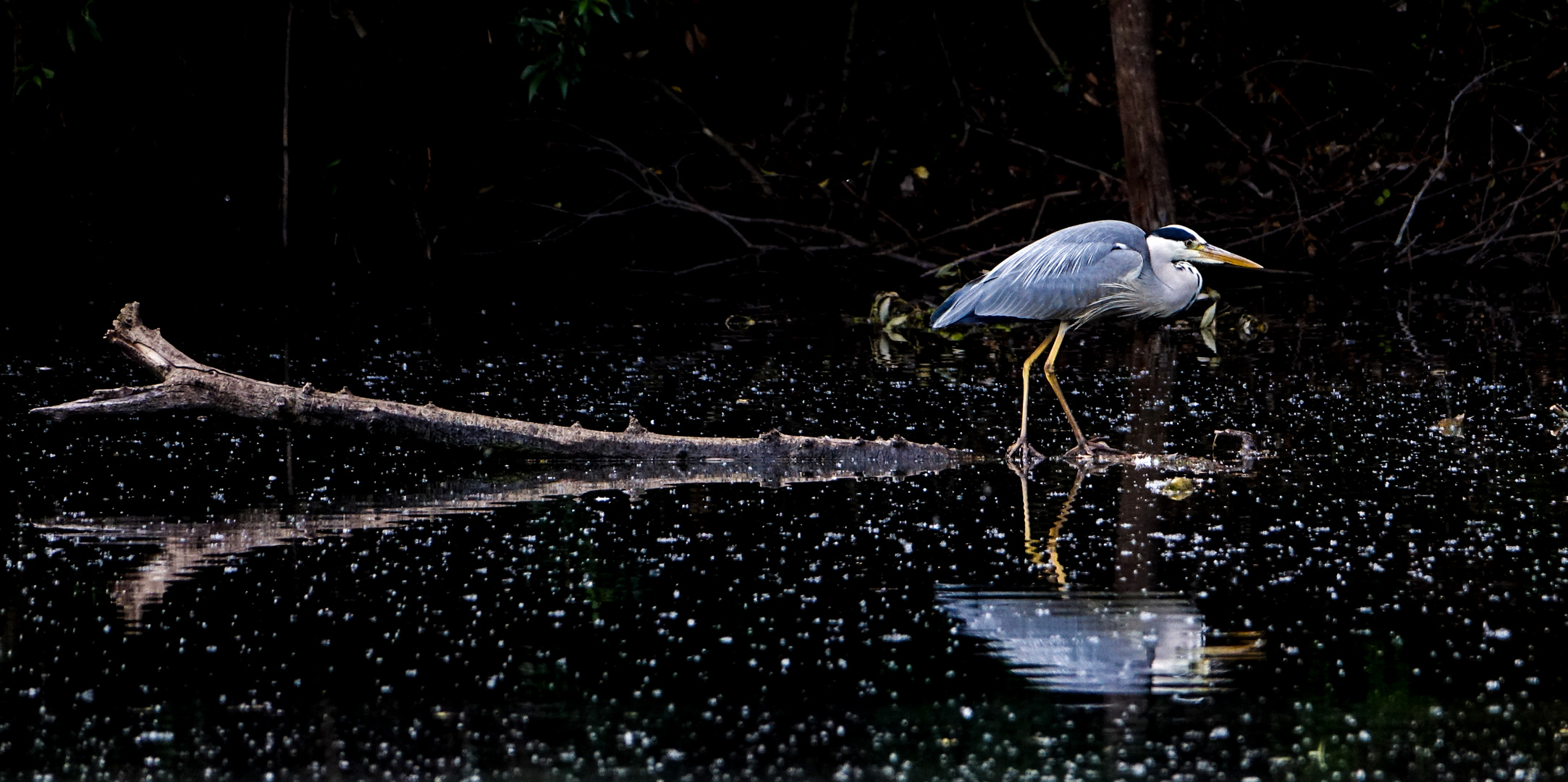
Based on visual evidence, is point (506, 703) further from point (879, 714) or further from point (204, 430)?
point (204, 430)

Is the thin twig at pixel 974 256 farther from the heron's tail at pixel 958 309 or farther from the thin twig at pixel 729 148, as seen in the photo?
the heron's tail at pixel 958 309

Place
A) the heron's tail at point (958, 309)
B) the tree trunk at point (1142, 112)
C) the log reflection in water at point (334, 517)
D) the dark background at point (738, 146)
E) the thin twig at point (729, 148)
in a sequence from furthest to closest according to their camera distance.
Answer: the thin twig at point (729, 148), the dark background at point (738, 146), the tree trunk at point (1142, 112), the heron's tail at point (958, 309), the log reflection in water at point (334, 517)

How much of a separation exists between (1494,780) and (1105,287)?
3.56 metres

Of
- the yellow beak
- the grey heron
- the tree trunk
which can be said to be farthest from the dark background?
the yellow beak

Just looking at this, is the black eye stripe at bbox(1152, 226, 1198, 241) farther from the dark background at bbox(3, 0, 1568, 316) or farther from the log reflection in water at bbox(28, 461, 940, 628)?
the dark background at bbox(3, 0, 1568, 316)

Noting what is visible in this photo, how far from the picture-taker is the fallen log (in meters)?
5.07

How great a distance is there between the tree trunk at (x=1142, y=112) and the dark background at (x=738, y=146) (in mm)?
1080

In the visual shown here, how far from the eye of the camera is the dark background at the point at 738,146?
10578 millimetres

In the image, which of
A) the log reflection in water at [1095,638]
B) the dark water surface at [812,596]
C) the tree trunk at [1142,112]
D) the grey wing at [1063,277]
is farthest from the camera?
the tree trunk at [1142,112]

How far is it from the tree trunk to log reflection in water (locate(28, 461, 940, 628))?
4.76 metres

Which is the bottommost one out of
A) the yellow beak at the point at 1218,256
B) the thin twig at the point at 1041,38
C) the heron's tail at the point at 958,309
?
the heron's tail at the point at 958,309

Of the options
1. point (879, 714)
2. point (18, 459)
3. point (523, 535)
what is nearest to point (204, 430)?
point (18, 459)

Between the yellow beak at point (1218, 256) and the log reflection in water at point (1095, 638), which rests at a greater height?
the yellow beak at point (1218, 256)

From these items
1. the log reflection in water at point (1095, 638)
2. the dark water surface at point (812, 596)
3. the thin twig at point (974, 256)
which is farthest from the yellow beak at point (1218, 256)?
the thin twig at point (974, 256)
